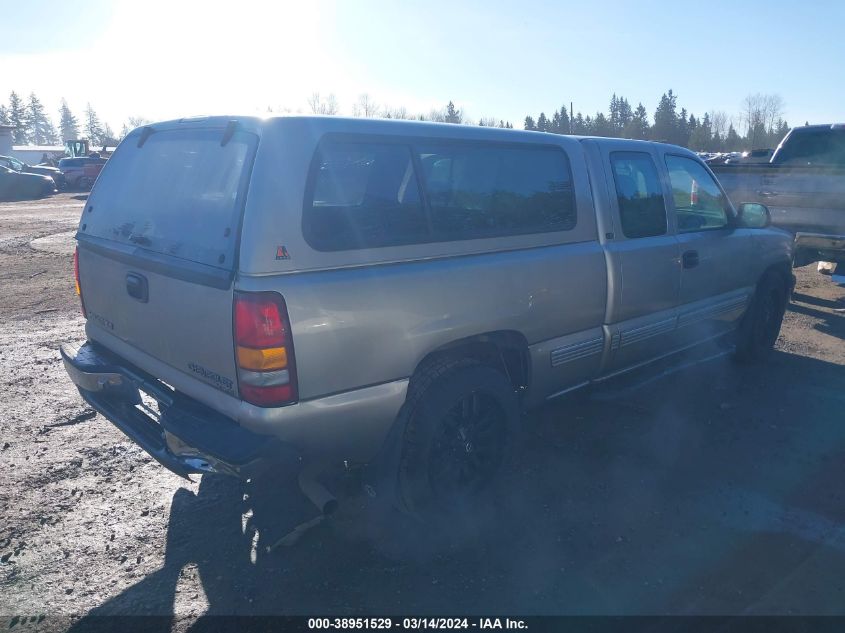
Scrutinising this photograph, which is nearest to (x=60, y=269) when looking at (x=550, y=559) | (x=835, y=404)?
(x=550, y=559)

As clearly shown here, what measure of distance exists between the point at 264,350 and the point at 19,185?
Answer: 101ft

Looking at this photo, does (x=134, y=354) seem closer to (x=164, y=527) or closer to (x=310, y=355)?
(x=164, y=527)

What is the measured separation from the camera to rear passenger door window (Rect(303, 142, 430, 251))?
2.84 meters

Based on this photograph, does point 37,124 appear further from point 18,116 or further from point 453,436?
point 453,436

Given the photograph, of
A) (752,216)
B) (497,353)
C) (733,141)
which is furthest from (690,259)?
(733,141)

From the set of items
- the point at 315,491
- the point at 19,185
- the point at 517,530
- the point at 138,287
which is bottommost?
the point at 19,185

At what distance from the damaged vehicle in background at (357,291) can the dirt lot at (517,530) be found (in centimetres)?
39

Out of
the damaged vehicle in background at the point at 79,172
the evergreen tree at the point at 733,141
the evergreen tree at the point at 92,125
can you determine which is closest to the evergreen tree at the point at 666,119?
the evergreen tree at the point at 733,141

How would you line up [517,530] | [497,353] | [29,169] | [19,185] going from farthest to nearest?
[29,169] → [19,185] → [497,353] → [517,530]

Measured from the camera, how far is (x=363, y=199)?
9.91 feet

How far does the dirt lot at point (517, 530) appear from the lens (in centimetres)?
296

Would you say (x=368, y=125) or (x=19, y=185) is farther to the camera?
(x=19, y=185)

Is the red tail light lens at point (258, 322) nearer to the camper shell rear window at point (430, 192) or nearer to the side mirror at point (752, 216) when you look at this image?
the camper shell rear window at point (430, 192)

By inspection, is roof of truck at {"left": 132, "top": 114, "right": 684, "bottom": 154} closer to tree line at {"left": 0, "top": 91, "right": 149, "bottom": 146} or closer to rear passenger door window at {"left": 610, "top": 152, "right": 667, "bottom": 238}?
rear passenger door window at {"left": 610, "top": 152, "right": 667, "bottom": 238}
